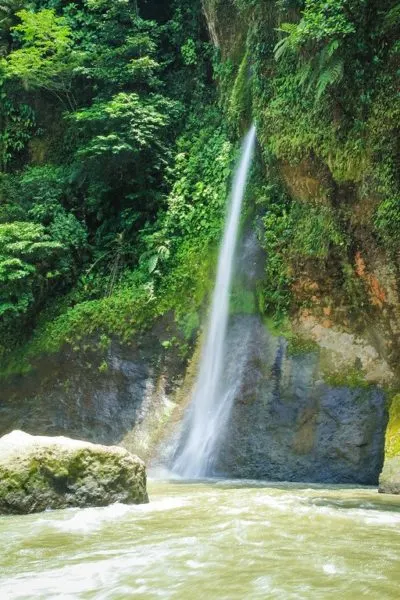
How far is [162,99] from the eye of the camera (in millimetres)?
15133

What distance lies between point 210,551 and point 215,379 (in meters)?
6.69

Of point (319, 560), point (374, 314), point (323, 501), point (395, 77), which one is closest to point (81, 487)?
point (323, 501)

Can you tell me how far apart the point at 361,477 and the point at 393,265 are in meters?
3.07

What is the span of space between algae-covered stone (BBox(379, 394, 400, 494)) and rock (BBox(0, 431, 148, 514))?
9.86 ft

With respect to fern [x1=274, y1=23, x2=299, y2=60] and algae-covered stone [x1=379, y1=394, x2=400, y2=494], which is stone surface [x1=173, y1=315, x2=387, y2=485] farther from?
fern [x1=274, y1=23, x2=299, y2=60]

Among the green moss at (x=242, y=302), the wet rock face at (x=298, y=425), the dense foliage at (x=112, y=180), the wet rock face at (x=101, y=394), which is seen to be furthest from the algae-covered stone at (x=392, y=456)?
the dense foliage at (x=112, y=180)

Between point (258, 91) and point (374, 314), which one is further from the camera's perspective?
point (258, 91)

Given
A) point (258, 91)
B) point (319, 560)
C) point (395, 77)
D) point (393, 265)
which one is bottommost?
point (319, 560)

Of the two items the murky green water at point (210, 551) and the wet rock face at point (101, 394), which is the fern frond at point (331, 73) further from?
the murky green water at point (210, 551)

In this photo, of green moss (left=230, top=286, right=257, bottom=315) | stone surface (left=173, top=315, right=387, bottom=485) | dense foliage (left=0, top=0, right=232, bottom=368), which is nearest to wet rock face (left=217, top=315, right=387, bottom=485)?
stone surface (left=173, top=315, right=387, bottom=485)

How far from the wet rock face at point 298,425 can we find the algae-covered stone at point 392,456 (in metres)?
0.27

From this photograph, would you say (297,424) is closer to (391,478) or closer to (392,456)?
(392,456)

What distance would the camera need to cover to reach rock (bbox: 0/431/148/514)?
21.4ft

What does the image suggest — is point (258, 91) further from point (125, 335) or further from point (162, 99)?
point (125, 335)
